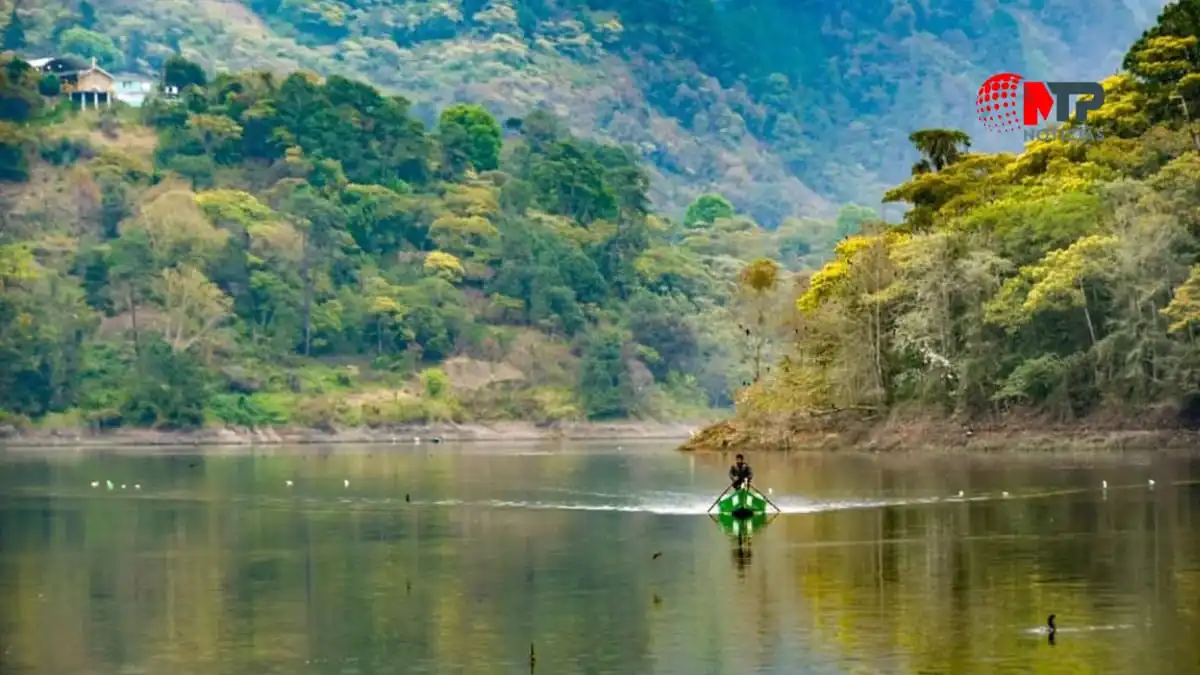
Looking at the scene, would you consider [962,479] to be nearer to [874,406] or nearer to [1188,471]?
[1188,471]

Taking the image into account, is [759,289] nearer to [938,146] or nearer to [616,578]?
[938,146]

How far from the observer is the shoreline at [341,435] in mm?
172250

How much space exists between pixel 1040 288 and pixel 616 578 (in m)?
56.1

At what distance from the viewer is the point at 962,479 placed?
82.8 metres

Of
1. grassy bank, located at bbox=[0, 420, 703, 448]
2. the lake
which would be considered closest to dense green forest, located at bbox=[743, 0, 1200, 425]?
the lake

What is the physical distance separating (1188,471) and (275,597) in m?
43.3

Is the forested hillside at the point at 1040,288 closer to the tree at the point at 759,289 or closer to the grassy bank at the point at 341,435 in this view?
the tree at the point at 759,289

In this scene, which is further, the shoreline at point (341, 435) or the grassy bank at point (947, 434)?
the shoreline at point (341, 435)

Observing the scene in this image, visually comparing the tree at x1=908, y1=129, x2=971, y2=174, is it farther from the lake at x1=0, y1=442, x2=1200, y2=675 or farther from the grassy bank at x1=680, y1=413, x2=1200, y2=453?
the lake at x1=0, y1=442, x2=1200, y2=675

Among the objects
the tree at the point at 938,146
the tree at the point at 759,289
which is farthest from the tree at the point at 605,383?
the tree at the point at 938,146

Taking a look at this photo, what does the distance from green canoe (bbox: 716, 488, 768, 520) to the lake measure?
1229 millimetres

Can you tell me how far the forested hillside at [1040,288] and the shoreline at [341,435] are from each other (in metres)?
52.4

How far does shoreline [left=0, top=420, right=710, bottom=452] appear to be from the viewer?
17225 cm

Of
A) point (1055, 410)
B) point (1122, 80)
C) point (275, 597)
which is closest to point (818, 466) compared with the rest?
point (1055, 410)
